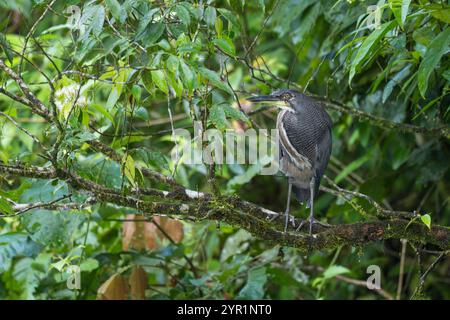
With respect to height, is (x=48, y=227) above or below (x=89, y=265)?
above

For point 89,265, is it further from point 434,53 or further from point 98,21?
point 434,53

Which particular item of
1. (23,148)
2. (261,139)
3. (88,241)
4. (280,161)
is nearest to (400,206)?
(261,139)

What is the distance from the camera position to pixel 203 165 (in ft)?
13.7

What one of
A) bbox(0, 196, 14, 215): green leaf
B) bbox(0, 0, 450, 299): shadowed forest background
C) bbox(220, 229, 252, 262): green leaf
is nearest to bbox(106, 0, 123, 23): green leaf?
bbox(0, 0, 450, 299): shadowed forest background

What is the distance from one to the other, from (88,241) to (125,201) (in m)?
1.62

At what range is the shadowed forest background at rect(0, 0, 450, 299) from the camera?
2754mm

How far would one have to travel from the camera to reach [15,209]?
3.01m

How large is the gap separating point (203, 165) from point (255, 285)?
764 mm

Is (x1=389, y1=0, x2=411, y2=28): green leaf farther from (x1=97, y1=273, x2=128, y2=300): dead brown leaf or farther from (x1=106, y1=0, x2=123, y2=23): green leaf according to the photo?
(x1=97, y1=273, x2=128, y2=300): dead brown leaf

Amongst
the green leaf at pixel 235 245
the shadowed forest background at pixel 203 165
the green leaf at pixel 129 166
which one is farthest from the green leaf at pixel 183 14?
the green leaf at pixel 235 245

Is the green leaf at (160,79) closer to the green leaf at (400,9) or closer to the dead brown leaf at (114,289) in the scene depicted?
the green leaf at (400,9)

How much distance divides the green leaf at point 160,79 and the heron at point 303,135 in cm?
123

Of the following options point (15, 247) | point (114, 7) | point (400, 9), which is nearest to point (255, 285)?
point (15, 247)
